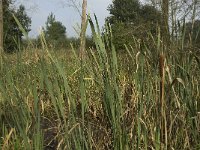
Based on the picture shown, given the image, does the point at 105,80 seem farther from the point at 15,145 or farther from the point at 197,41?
the point at 197,41

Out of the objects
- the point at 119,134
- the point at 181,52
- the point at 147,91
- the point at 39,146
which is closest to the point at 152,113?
the point at 147,91

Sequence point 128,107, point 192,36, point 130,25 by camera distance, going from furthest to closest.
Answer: point 130,25 < point 192,36 < point 128,107

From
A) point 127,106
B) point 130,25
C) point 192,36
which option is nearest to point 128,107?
point 127,106

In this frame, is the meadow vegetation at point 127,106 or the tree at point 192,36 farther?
the tree at point 192,36

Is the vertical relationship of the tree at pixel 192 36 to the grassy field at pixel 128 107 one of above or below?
above

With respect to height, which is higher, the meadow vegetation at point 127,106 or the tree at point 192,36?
the tree at point 192,36

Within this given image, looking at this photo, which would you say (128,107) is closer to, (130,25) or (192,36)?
(192,36)

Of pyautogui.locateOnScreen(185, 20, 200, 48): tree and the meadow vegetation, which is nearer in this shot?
the meadow vegetation

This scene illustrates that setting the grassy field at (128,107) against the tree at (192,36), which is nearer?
the grassy field at (128,107)

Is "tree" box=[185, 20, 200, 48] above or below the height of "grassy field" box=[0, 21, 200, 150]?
above

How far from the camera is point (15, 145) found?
2061 mm

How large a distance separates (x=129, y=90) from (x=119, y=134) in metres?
0.70

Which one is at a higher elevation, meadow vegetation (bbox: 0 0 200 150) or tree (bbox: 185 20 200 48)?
tree (bbox: 185 20 200 48)

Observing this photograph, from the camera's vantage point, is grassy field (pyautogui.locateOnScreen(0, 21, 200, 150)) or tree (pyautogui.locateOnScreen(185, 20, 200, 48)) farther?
tree (pyautogui.locateOnScreen(185, 20, 200, 48))
